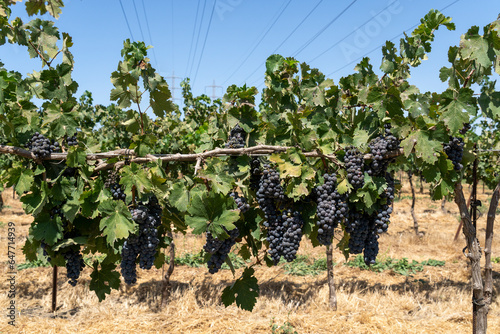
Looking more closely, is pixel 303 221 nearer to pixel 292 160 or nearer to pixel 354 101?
pixel 292 160

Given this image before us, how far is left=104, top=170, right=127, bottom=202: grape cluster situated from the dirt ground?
3.30 meters

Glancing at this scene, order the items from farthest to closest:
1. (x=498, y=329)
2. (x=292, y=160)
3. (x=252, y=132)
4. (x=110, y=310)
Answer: (x=110, y=310) → (x=498, y=329) → (x=252, y=132) → (x=292, y=160)

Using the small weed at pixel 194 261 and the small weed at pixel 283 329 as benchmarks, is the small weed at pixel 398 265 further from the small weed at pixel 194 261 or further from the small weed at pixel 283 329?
the small weed at pixel 283 329

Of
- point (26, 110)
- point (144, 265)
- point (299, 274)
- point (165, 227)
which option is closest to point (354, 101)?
point (165, 227)

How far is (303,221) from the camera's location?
105 inches

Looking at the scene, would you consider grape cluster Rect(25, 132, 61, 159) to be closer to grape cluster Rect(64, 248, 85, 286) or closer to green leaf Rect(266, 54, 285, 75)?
grape cluster Rect(64, 248, 85, 286)

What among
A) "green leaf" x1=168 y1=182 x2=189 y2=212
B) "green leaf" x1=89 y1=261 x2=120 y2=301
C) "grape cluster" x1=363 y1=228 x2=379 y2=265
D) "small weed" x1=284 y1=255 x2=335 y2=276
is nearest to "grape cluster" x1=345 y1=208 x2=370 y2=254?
"grape cluster" x1=363 y1=228 x2=379 y2=265

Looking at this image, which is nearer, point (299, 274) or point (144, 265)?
point (144, 265)

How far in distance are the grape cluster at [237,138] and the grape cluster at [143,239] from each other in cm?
74

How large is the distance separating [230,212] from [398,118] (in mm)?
1270

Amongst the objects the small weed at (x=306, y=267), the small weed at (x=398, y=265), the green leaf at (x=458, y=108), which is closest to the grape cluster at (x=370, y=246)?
the green leaf at (x=458, y=108)

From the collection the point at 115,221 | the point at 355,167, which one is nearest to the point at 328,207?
the point at 355,167

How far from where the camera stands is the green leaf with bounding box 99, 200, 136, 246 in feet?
7.62

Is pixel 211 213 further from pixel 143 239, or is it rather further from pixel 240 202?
pixel 143 239
